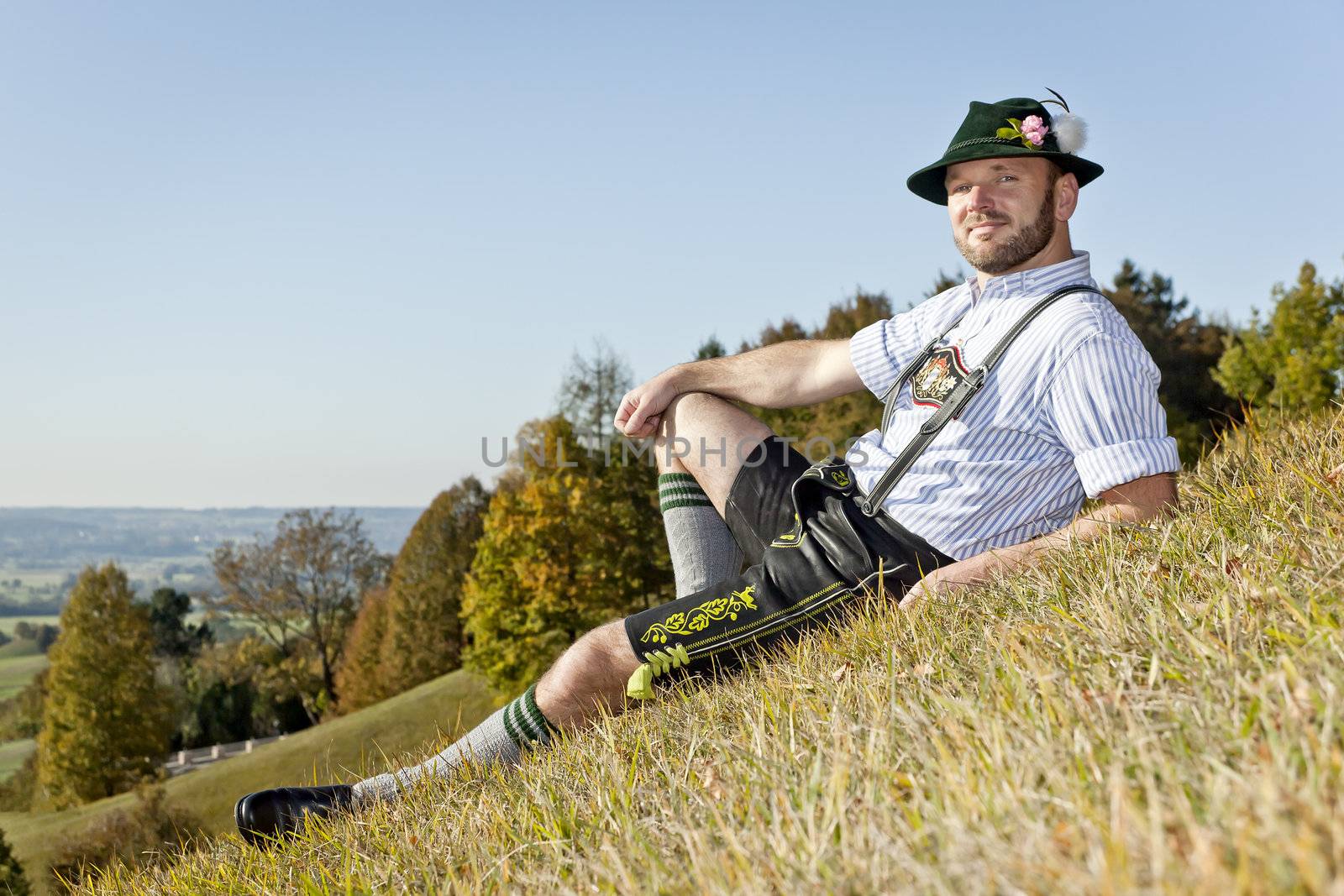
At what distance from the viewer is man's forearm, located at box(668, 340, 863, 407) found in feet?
15.9

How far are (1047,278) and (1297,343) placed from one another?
1281 inches

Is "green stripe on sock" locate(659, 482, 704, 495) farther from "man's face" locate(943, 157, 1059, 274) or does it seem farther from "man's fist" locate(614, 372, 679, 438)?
"man's face" locate(943, 157, 1059, 274)

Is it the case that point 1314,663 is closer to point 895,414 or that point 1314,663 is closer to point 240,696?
point 895,414

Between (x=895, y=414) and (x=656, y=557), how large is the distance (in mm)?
28479

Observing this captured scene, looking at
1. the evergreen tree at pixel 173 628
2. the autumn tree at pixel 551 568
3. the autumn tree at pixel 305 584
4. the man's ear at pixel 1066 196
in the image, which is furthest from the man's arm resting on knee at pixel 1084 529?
the evergreen tree at pixel 173 628

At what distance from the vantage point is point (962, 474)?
3.86m

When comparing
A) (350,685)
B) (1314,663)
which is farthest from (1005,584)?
(350,685)

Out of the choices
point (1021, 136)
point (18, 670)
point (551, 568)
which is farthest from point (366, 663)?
point (18, 670)

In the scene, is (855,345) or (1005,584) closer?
(1005,584)

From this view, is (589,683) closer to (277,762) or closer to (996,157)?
(996,157)

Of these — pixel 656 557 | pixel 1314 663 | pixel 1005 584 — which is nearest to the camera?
pixel 1314 663

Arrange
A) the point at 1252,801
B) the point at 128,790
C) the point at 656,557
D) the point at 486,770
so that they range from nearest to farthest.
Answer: the point at 1252,801, the point at 486,770, the point at 656,557, the point at 128,790

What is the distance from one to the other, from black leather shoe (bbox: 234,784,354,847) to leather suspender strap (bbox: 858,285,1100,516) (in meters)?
2.43

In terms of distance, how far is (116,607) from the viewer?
44.2m
